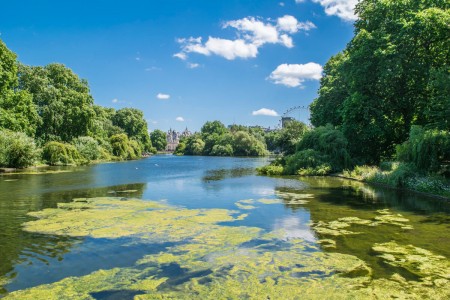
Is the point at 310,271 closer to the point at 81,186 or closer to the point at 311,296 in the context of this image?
the point at 311,296

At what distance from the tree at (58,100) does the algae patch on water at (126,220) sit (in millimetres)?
43218

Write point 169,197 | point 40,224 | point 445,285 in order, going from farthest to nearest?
point 169,197, point 40,224, point 445,285

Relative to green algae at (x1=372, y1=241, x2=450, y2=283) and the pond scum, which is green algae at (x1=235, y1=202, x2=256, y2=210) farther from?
green algae at (x1=372, y1=241, x2=450, y2=283)

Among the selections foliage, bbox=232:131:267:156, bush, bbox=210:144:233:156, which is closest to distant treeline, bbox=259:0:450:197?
foliage, bbox=232:131:267:156

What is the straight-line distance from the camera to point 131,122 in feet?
371

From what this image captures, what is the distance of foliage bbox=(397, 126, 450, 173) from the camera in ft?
65.7

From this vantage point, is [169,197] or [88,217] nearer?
[88,217]

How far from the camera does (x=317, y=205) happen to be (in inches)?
679

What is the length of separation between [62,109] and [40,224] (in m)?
49.0

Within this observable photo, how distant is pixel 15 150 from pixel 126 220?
30.3m

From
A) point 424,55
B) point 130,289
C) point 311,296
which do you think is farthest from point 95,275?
point 424,55

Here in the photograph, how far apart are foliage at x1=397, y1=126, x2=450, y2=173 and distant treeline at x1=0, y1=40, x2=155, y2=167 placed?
36625mm

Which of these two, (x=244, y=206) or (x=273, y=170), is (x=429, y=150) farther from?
(x=273, y=170)

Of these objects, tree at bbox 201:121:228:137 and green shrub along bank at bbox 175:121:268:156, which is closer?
green shrub along bank at bbox 175:121:268:156
